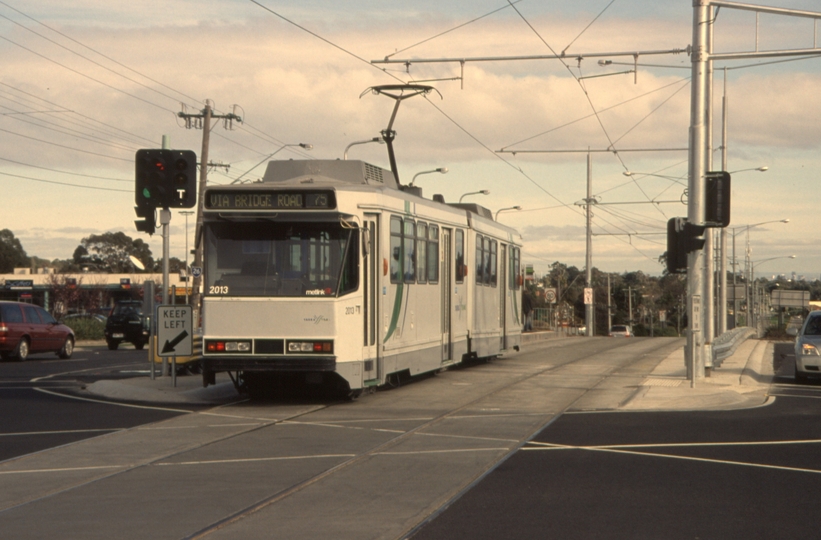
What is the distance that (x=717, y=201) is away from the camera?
18.6 metres

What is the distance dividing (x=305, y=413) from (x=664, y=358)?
1584 cm

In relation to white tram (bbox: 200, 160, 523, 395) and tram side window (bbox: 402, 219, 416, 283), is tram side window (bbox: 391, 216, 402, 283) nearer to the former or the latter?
white tram (bbox: 200, 160, 523, 395)

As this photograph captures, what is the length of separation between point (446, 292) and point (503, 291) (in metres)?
5.64

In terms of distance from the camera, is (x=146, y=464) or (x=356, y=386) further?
(x=356, y=386)

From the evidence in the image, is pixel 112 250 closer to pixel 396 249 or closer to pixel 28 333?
pixel 28 333

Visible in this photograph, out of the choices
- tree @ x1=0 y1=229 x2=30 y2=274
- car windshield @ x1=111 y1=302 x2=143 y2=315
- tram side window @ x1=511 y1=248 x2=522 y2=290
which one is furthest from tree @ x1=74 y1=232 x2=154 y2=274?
tram side window @ x1=511 y1=248 x2=522 y2=290

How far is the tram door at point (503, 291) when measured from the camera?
83.4 ft

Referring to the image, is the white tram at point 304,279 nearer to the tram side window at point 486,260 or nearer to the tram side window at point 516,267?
the tram side window at point 486,260

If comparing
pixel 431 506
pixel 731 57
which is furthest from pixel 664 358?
pixel 431 506

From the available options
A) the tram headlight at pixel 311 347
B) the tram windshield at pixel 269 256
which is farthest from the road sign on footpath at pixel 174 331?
the tram headlight at pixel 311 347

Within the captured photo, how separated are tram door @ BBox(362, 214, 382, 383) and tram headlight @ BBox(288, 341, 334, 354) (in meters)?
0.85

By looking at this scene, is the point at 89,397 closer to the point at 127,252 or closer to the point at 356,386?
the point at 356,386

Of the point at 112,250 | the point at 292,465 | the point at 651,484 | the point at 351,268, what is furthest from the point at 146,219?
the point at 112,250

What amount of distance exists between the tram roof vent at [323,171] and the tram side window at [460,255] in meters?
3.98
